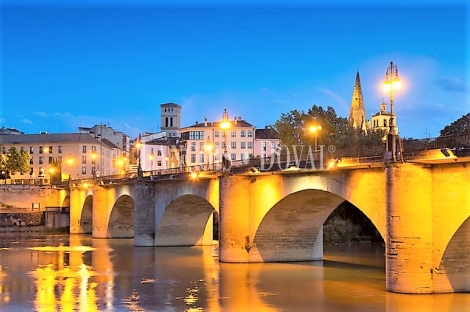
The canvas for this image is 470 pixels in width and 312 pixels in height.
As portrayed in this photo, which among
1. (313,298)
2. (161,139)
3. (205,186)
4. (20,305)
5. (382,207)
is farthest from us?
(161,139)

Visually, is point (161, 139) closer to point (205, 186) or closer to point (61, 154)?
point (61, 154)

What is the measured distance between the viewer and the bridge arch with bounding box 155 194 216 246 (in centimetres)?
5747

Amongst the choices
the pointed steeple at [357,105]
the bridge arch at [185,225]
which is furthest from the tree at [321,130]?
the pointed steeple at [357,105]

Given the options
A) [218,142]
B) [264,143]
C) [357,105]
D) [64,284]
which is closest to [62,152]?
[218,142]

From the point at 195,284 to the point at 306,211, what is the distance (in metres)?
10.7

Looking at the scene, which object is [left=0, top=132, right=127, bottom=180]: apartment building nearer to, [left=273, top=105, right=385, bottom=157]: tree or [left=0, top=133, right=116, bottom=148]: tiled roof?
[left=0, top=133, right=116, bottom=148]: tiled roof

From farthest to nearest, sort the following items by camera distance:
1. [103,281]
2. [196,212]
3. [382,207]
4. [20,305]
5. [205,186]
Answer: [196,212], [205,186], [103,281], [382,207], [20,305]

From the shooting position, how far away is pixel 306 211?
42.5 m

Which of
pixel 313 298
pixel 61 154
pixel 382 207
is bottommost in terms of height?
pixel 313 298

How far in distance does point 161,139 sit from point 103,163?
12296 millimetres

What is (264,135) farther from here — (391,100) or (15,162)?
(391,100)

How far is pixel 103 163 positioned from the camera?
5256 inches

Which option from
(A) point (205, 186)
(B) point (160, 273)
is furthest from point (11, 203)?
(B) point (160, 273)

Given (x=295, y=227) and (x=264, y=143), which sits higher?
(x=264, y=143)
